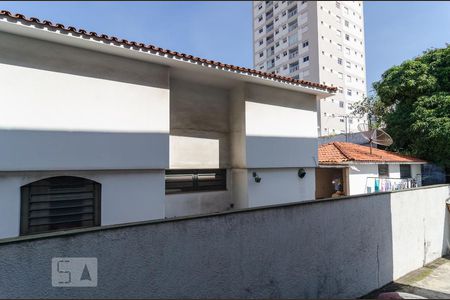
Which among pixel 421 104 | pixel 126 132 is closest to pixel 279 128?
pixel 126 132

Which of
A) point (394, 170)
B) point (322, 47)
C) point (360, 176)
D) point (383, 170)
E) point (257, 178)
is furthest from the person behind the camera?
point (322, 47)

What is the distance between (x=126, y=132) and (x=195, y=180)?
292 centimetres

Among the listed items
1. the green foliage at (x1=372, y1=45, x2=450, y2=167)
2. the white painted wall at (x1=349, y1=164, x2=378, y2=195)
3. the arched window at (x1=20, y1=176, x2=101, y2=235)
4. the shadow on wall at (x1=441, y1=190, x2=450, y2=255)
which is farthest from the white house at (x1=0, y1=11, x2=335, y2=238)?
the green foliage at (x1=372, y1=45, x2=450, y2=167)

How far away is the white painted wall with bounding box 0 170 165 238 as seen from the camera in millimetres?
5266

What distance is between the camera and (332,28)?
156ft

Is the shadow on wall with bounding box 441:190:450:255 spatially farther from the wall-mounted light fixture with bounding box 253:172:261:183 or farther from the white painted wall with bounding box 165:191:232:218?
the white painted wall with bounding box 165:191:232:218

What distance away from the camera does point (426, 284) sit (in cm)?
770

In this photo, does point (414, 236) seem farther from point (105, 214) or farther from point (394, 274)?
point (105, 214)

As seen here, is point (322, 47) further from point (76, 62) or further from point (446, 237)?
point (76, 62)

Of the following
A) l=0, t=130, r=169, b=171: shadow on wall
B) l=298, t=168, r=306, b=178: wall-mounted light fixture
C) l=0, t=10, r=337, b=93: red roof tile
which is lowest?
l=298, t=168, r=306, b=178: wall-mounted light fixture

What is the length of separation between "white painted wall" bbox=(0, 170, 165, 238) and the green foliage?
14.1 meters

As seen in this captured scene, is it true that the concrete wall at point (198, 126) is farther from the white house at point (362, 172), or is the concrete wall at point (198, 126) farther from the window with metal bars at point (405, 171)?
the window with metal bars at point (405, 171)

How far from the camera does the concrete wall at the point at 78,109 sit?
5309 millimetres

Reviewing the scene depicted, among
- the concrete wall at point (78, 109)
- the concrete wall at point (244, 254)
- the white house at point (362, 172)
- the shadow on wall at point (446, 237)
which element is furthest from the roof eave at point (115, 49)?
the shadow on wall at point (446, 237)
